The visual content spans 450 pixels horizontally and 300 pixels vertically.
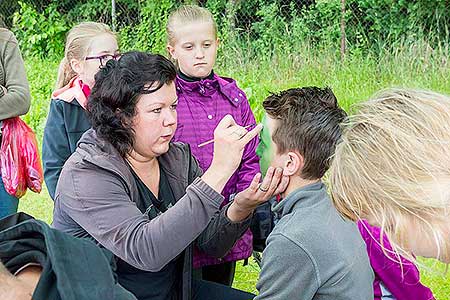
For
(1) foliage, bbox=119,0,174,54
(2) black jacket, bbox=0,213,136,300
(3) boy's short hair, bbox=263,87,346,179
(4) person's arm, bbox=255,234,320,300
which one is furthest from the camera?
(1) foliage, bbox=119,0,174,54

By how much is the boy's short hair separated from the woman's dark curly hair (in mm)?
441

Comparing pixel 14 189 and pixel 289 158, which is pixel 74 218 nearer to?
pixel 289 158

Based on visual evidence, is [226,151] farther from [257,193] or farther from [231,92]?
[231,92]

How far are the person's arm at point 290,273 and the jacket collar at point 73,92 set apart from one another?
152 cm

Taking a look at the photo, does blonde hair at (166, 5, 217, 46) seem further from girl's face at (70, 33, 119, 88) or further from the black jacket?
the black jacket

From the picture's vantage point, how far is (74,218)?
2.62 metres

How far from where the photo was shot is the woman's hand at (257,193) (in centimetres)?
257

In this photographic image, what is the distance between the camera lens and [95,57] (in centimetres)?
362

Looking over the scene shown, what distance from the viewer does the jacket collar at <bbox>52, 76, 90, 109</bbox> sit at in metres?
3.48

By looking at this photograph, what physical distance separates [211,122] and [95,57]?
2.34ft

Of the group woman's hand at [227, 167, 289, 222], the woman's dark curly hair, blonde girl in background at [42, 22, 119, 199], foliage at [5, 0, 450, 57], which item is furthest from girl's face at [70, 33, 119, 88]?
foliage at [5, 0, 450, 57]

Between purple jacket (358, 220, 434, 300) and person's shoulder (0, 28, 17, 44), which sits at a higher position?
person's shoulder (0, 28, 17, 44)

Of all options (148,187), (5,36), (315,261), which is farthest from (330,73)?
(315,261)

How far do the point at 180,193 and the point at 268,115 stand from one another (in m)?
0.48
